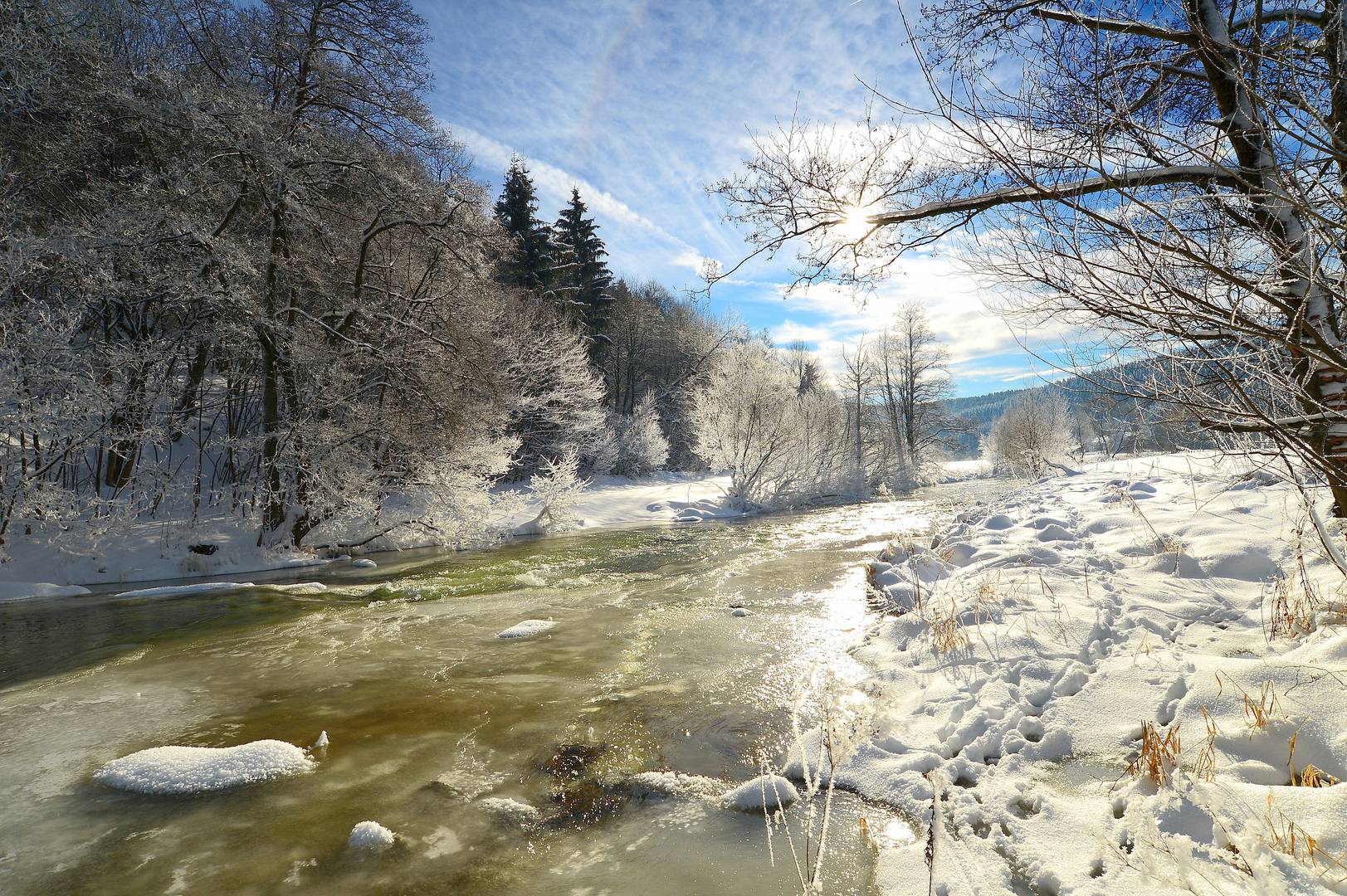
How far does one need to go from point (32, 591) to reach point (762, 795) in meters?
11.9

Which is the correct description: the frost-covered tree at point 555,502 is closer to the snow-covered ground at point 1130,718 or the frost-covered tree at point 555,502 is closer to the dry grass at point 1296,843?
the snow-covered ground at point 1130,718

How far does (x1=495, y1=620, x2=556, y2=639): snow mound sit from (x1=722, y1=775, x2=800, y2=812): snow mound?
153 inches

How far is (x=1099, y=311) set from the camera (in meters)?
2.02

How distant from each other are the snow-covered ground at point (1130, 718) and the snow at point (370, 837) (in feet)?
7.49

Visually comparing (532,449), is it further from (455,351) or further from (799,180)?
(799,180)

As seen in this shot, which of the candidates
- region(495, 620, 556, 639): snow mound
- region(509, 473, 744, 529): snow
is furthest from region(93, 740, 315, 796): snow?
region(509, 473, 744, 529): snow

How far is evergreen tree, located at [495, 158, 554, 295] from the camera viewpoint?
93.4 ft

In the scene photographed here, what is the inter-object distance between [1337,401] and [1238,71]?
1.68 metres

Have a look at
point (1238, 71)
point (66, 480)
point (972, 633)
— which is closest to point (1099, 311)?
point (1238, 71)

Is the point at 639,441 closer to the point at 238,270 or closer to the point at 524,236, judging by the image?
the point at 524,236

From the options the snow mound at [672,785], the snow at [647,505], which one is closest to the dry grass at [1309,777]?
the snow mound at [672,785]

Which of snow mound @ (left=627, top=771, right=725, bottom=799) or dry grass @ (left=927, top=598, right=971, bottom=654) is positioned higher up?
dry grass @ (left=927, top=598, right=971, bottom=654)

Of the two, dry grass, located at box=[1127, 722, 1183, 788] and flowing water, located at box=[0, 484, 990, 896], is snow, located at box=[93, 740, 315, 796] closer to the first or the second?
flowing water, located at box=[0, 484, 990, 896]

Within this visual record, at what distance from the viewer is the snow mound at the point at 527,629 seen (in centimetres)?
643
